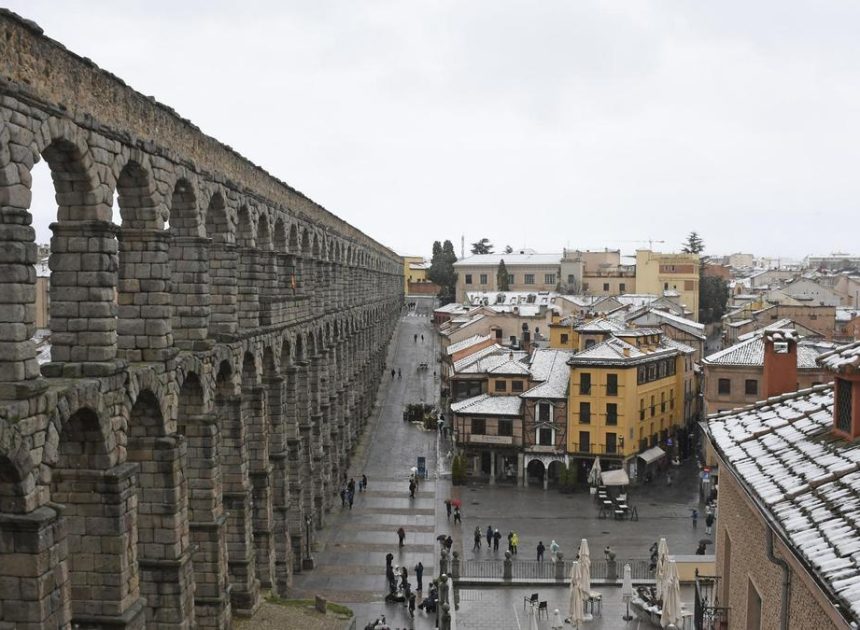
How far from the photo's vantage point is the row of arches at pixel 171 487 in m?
15.4

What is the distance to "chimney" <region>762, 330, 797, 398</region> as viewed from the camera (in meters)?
21.5

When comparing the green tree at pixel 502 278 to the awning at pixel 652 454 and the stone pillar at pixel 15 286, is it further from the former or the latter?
the stone pillar at pixel 15 286

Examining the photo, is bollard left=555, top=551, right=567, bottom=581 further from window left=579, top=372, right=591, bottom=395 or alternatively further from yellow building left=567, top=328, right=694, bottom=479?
window left=579, top=372, right=591, bottom=395

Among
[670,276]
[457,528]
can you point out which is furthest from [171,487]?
[670,276]

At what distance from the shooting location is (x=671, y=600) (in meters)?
28.1

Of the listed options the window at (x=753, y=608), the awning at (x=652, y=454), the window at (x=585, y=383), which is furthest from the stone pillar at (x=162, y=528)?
the awning at (x=652, y=454)

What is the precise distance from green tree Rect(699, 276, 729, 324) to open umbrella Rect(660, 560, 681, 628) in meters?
108

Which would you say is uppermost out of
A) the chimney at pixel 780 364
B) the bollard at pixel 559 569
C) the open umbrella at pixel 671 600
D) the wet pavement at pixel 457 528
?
the chimney at pixel 780 364

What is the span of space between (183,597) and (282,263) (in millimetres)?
17428

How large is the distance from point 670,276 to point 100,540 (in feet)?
387

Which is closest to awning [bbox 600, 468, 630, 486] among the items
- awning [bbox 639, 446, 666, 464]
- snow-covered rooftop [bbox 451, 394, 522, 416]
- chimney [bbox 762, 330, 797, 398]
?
awning [bbox 639, 446, 666, 464]

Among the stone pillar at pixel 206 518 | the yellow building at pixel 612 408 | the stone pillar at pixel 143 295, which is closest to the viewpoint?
the stone pillar at pixel 143 295

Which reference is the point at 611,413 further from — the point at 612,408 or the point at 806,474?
the point at 806,474

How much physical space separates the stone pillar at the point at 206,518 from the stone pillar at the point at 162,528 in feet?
8.62
